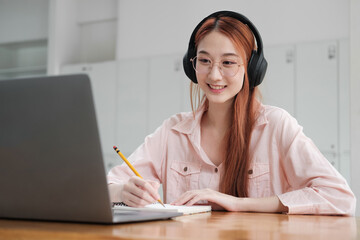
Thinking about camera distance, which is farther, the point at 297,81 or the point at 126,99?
the point at 126,99

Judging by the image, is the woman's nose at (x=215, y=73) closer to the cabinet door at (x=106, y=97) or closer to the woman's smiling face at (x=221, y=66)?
the woman's smiling face at (x=221, y=66)

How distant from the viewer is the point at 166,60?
4.52 m

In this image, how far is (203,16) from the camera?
4457 millimetres

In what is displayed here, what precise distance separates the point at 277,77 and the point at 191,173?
96.0 inches

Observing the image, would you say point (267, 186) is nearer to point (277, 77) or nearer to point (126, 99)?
point (277, 77)

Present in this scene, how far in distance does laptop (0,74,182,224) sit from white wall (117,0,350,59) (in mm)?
3521

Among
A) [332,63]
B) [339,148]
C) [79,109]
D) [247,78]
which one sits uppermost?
[332,63]

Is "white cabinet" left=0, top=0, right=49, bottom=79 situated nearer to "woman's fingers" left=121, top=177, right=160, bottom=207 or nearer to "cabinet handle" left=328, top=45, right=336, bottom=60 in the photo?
"cabinet handle" left=328, top=45, right=336, bottom=60

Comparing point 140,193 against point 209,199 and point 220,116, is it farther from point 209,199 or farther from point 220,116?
point 220,116

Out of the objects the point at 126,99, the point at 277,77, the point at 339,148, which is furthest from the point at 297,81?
the point at 126,99

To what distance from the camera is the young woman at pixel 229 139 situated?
60.9 inches

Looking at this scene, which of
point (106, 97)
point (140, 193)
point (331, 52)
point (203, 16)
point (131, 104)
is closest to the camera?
point (140, 193)

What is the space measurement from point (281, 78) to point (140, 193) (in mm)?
2980

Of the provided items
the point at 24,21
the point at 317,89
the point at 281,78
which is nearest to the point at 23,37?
the point at 24,21
